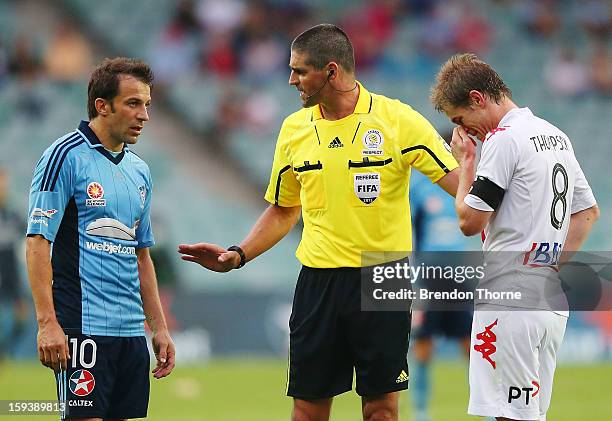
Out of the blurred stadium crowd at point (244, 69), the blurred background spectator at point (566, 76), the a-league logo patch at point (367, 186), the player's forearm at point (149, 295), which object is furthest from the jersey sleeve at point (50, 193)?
the blurred background spectator at point (566, 76)

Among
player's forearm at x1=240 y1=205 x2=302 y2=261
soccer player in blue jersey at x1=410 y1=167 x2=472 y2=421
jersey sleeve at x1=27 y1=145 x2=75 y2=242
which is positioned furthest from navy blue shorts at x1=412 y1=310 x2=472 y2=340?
jersey sleeve at x1=27 y1=145 x2=75 y2=242

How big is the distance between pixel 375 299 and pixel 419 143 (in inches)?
34.8

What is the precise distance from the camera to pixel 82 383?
526cm

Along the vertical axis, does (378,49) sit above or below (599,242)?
above

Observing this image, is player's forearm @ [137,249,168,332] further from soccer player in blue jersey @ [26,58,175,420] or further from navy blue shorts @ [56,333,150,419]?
navy blue shorts @ [56,333,150,419]

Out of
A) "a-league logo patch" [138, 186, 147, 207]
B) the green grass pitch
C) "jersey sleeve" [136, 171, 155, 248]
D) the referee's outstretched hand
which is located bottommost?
the green grass pitch

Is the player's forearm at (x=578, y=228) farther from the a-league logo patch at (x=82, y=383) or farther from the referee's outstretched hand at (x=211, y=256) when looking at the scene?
the a-league logo patch at (x=82, y=383)

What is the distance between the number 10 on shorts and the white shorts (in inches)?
74.6

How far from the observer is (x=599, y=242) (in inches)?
701

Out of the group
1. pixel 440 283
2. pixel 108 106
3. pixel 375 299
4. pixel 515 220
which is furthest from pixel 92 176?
pixel 440 283

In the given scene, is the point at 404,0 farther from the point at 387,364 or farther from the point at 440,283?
the point at 387,364

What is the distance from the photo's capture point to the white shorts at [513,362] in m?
5.02

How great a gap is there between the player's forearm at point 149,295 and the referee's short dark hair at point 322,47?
1.41 meters

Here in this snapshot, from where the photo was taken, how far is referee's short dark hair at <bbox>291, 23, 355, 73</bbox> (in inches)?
229
